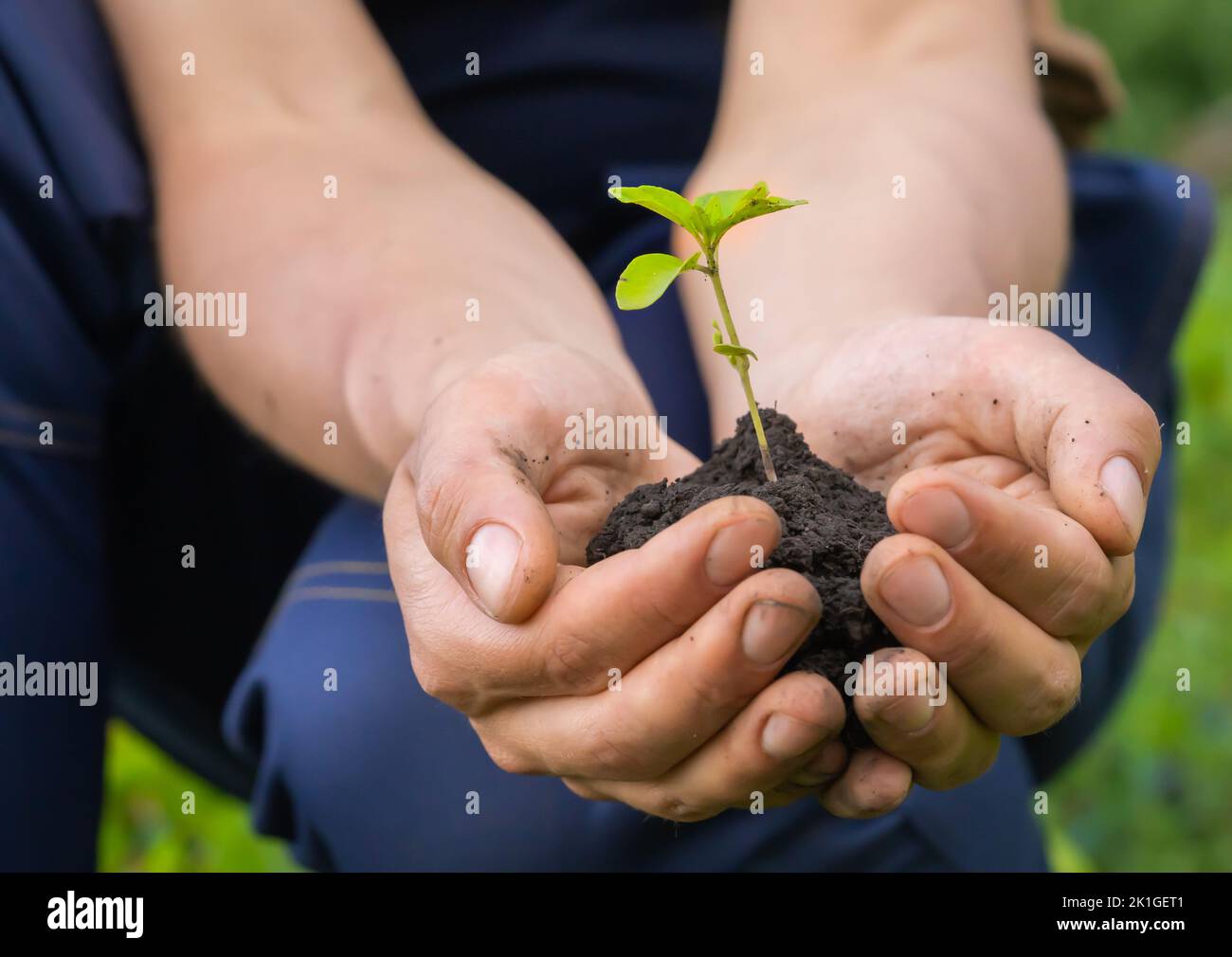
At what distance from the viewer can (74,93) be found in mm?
1470

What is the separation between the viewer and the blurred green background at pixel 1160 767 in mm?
2129

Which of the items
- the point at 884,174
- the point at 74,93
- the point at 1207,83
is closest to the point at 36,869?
the point at 74,93

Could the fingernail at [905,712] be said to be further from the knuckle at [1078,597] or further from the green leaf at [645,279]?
the green leaf at [645,279]

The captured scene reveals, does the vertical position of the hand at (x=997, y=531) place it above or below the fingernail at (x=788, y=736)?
above

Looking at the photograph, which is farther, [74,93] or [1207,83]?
[1207,83]

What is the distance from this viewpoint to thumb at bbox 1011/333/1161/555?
88 centimetres

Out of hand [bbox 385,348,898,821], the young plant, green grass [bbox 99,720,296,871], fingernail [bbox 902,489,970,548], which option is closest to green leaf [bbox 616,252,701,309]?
the young plant

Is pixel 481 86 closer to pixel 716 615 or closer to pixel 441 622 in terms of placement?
pixel 441 622

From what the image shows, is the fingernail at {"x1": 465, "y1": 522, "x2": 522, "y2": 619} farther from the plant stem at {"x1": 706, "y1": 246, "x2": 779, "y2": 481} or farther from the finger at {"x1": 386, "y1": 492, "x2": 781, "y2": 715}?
the plant stem at {"x1": 706, "y1": 246, "x2": 779, "y2": 481}

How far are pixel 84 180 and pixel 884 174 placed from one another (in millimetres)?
976

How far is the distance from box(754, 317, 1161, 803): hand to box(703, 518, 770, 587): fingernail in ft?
0.27

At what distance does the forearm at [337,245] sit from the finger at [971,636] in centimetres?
49

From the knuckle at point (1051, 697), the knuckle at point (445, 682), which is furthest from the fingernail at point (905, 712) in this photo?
the knuckle at point (445, 682)
